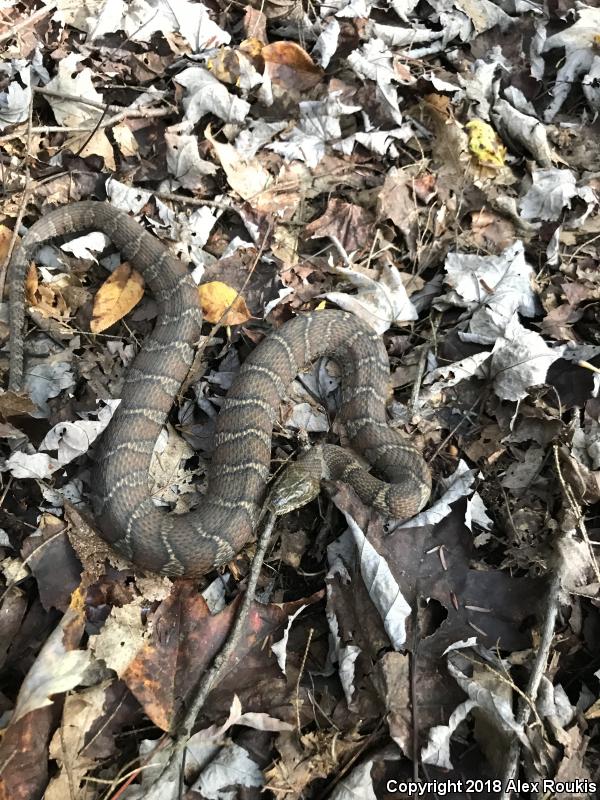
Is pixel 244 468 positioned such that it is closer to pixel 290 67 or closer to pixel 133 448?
pixel 133 448

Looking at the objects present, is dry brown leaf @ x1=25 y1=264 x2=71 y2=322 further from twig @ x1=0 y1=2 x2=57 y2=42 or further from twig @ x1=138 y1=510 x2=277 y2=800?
twig @ x1=138 y1=510 x2=277 y2=800

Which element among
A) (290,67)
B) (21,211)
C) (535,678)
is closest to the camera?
(535,678)

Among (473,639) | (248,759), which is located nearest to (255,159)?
(473,639)

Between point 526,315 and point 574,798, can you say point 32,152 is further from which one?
point 574,798

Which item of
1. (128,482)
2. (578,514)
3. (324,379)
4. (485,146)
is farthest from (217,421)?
(485,146)

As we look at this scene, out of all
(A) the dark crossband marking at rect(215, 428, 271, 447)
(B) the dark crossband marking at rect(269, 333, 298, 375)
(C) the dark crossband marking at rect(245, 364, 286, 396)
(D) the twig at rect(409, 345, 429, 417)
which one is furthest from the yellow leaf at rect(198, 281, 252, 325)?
(D) the twig at rect(409, 345, 429, 417)

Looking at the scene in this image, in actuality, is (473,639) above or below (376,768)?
above
